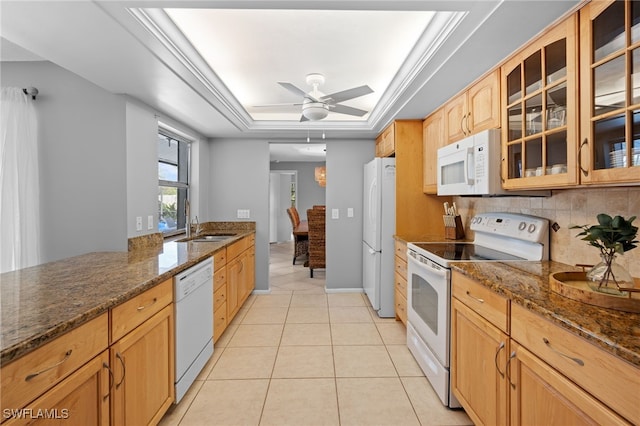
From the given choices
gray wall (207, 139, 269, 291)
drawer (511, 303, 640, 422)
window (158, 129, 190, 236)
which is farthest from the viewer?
gray wall (207, 139, 269, 291)

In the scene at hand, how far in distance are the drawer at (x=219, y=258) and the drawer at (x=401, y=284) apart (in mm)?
1738

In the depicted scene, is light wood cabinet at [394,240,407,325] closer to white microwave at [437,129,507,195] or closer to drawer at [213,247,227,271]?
white microwave at [437,129,507,195]

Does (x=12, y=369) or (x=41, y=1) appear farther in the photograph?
(x=41, y=1)

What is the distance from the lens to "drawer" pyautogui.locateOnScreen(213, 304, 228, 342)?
2.55 meters

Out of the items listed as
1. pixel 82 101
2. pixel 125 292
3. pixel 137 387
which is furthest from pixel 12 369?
pixel 82 101

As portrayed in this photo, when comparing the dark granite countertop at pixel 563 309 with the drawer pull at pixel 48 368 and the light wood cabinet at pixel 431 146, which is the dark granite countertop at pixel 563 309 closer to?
the light wood cabinet at pixel 431 146

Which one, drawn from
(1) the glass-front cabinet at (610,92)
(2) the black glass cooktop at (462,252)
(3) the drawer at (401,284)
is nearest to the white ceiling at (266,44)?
(1) the glass-front cabinet at (610,92)

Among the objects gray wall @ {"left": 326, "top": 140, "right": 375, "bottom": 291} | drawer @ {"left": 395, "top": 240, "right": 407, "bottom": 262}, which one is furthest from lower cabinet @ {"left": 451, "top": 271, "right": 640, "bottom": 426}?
gray wall @ {"left": 326, "top": 140, "right": 375, "bottom": 291}

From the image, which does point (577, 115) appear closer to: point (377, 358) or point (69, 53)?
point (377, 358)

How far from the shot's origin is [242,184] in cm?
422

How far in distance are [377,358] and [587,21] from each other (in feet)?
7.90

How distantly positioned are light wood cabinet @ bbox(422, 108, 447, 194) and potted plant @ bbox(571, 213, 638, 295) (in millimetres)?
1744

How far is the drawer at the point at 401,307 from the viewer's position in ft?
9.42

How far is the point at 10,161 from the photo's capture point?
7.20 ft
